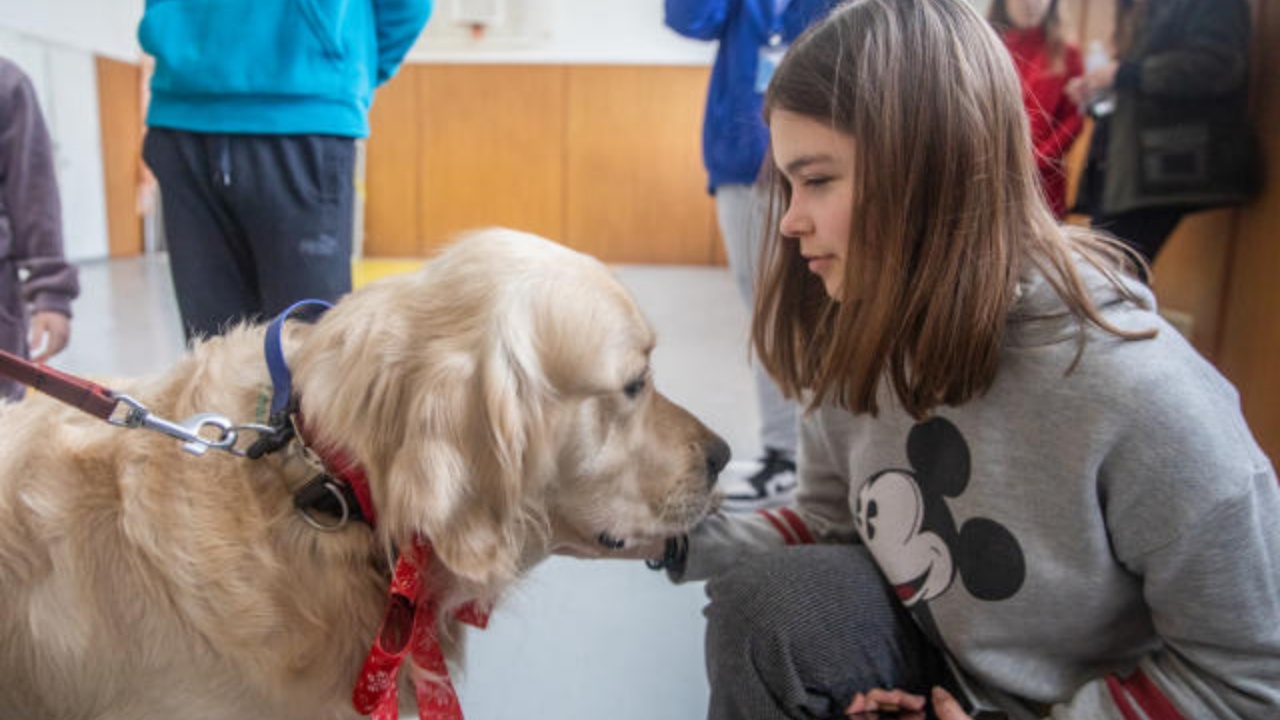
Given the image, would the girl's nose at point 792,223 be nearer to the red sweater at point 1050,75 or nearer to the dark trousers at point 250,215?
the dark trousers at point 250,215

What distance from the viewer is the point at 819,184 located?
1.07 m

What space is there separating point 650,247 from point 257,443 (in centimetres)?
839

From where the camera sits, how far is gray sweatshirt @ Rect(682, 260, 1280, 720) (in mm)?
860

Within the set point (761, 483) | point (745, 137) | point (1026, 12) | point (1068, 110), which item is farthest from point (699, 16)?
point (761, 483)

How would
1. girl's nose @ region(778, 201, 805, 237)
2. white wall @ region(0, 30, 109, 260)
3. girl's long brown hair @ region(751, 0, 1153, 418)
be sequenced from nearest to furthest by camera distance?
1. girl's long brown hair @ region(751, 0, 1153, 418)
2. girl's nose @ region(778, 201, 805, 237)
3. white wall @ region(0, 30, 109, 260)

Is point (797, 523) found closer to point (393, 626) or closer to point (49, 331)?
point (393, 626)

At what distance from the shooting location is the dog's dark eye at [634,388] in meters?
1.10

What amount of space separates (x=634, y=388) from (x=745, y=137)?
51.0 inches

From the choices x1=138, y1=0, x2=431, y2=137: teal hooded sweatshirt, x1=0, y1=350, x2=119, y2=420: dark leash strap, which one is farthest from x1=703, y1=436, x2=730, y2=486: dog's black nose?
x1=138, y1=0, x2=431, y2=137: teal hooded sweatshirt

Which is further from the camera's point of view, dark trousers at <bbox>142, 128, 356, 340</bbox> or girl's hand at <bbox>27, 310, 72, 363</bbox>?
girl's hand at <bbox>27, 310, 72, 363</bbox>

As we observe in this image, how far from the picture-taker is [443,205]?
367 inches

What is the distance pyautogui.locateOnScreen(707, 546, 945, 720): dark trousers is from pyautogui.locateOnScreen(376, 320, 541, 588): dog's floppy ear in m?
0.36

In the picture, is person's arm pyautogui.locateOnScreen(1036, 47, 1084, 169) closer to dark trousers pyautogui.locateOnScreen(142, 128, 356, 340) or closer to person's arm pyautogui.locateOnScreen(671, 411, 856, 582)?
person's arm pyautogui.locateOnScreen(671, 411, 856, 582)

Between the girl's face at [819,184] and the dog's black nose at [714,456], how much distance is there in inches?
10.9
